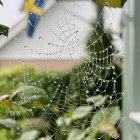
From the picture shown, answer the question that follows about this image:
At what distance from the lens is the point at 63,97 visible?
3.22 ft

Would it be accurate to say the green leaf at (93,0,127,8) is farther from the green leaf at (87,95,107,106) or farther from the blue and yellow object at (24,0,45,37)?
the green leaf at (87,95,107,106)

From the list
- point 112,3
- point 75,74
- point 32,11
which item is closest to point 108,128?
point 75,74

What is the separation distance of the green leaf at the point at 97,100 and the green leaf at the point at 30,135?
17cm

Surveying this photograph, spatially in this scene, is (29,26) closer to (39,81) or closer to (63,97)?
(39,81)

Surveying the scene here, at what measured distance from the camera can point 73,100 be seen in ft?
3.21

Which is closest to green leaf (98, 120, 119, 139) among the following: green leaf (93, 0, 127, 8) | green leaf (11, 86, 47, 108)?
green leaf (11, 86, 47, 108)

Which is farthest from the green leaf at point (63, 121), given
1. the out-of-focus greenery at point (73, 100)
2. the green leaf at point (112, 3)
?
the green leaf at point (112, 3)

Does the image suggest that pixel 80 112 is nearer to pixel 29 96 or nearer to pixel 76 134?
pixel 76 134

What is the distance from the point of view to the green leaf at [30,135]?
0.80 meters

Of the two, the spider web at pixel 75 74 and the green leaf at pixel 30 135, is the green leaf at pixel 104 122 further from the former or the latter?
the green leaf at pixel 30 135

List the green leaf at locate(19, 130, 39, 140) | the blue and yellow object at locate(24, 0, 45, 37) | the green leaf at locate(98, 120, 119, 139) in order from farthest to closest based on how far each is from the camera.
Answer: the green leaf at locate(98, 120, 119, 139)
the green leaf at locate(19, 130, 39, 140)
the blue and yellow object at locate(24, 0, 45, 37)

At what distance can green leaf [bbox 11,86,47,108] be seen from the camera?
0.71 meters

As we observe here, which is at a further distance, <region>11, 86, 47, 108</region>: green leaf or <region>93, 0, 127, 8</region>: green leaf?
<region>11, 86, 47, 108</region>: green leaf

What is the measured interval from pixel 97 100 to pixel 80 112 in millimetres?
51
